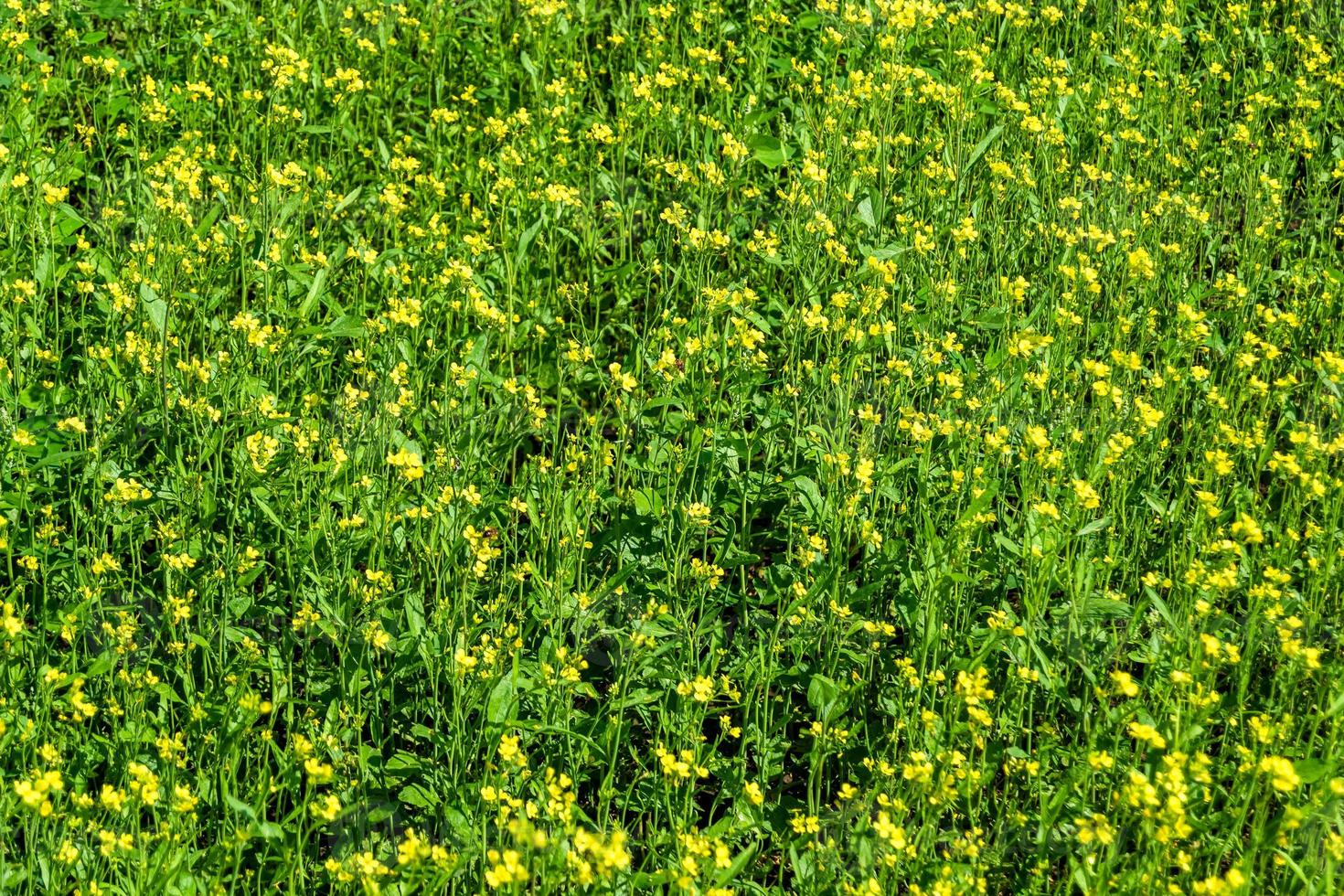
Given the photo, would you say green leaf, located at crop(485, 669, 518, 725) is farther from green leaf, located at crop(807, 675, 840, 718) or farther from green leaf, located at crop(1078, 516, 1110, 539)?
green leaf, located at crop(1078, 516, 1110, 539)

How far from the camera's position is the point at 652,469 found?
3.83 meters

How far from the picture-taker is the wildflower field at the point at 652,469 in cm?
303

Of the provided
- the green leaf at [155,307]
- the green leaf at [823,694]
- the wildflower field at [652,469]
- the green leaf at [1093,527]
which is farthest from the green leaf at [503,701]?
the green leaf at [155,307]

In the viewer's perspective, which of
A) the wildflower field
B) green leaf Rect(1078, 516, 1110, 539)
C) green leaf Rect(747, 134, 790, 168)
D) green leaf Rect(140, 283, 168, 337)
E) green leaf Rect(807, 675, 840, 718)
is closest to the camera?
the wildflower field

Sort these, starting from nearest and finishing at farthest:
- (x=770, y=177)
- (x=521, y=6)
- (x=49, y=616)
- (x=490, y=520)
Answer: (x=49, y=616), (x=490, y=520), (x=770, y=177), (x=521, y=6)

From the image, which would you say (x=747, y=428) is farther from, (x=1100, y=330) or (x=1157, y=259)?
(x=1157, y=259)

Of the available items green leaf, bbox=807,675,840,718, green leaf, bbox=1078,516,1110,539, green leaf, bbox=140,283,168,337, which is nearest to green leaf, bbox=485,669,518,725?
green leaf, bbox=807,675,840,718

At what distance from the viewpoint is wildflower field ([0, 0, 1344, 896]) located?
3031 millimetres

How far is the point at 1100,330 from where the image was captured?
14.6 ft

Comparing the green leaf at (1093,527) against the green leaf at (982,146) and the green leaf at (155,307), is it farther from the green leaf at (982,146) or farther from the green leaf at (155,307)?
the green leaf at (155,307)

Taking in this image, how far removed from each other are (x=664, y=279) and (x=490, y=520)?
1.05m

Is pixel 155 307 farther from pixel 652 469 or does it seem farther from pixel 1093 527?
pixel 1093 527

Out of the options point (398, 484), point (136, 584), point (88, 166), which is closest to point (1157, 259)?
point (398, 484)

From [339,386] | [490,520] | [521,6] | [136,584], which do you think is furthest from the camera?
[521,6]
